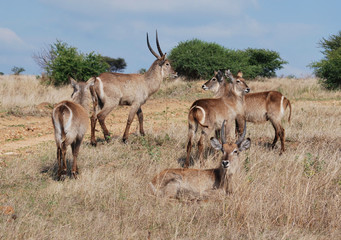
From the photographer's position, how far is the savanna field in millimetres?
4613

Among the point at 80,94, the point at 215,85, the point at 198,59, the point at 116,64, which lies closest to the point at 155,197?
the point at 80,94

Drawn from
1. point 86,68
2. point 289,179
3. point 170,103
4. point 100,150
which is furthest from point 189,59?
point 289,179

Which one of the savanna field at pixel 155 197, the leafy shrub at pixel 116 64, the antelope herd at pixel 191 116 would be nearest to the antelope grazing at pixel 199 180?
the antelope herd at pixel 191 116

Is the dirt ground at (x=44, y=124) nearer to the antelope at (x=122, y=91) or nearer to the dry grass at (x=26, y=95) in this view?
the dry grass at (x=26, y=95)

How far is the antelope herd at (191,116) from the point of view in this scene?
5863 millimetres

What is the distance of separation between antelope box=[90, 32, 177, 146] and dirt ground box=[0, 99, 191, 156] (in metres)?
0.86

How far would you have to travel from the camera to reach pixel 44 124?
12250 millimetres

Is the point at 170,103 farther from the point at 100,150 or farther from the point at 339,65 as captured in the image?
the point at 339,65

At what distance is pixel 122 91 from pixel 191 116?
307cm

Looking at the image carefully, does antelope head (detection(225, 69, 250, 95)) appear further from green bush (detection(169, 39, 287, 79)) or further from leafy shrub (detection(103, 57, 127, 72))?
leafy shrub (detection(103, 57, 127, 72))

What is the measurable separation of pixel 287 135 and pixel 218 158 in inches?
114

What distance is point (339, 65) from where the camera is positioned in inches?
895

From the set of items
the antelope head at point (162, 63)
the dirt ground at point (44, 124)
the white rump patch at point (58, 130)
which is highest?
the antelope head at point (162, 63)

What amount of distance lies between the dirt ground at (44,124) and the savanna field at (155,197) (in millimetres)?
119
